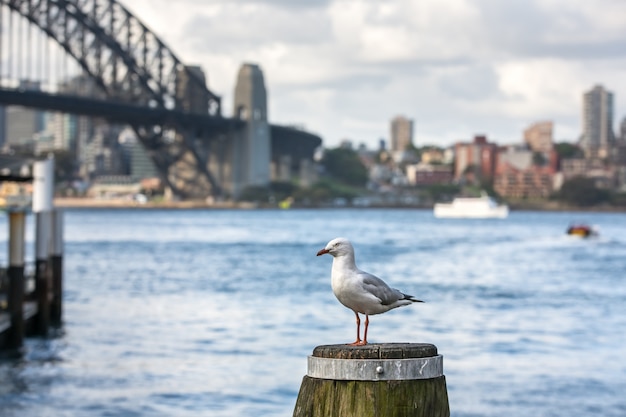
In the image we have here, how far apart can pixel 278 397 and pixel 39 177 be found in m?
→ 8.50

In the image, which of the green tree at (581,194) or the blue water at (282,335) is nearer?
the blue water at (282,335)

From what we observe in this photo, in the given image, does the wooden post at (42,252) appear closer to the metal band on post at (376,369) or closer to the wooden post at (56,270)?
the wooden post at (56,270)

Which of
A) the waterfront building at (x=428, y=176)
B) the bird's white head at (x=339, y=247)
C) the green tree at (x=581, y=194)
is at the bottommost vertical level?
the bird's white head at (x=339, y=247)

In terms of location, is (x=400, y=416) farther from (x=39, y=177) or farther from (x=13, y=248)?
(x=39, y=177)

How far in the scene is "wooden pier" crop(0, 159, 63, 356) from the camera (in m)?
16.2

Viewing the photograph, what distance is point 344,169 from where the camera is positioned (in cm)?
16562

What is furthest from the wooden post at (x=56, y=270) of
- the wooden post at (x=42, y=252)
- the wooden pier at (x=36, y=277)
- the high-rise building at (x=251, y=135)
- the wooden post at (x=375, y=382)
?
the high-rise building at (x=251, y=135)

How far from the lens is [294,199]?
136 meters

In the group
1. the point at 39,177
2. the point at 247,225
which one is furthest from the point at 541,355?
the point at 247,225

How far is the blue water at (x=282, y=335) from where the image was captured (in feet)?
44.9

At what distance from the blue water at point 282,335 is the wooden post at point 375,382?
8.78 metres

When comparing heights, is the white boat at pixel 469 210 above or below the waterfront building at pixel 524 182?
below

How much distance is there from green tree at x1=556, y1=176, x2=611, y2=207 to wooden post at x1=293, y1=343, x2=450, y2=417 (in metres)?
167

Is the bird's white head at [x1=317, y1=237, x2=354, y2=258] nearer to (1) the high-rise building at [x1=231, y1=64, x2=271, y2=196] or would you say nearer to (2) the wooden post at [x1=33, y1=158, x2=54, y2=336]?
(2) the wooden post at [x1=33, y1=158, x2=54, y2=336]
